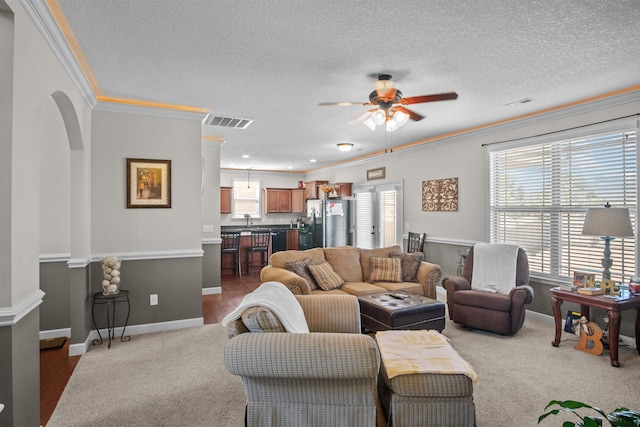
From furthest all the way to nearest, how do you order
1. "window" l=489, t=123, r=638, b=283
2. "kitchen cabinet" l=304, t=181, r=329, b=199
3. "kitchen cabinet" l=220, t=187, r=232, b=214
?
"kitchen cabinet" l=220, t=187, r=232, b=214
"kitchen cabinet" l=304, t=181, r=329, b=199
"window" l=489, t=123, r=638, b=283

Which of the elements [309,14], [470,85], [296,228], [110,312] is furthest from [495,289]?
[296,228]

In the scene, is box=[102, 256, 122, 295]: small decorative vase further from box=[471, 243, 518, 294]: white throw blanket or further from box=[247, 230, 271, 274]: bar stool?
box=[247, 230, 271, 274]: bar stool

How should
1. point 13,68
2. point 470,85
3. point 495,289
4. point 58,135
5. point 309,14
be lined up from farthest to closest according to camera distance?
point 495,289
point 58,135
point 470,85
point 309,14
point 13,68

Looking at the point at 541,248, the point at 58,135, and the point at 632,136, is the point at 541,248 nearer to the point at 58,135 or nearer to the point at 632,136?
the point at 632,136

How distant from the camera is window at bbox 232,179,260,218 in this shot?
10.4m

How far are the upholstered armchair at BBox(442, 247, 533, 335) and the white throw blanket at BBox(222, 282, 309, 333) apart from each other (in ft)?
8.18

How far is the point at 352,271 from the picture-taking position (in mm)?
4812

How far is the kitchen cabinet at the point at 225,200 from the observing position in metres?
10.1

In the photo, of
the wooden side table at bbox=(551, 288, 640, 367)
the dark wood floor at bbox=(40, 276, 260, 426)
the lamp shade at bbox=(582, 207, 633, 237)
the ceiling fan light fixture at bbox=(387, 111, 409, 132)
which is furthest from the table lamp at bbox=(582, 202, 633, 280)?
the dark wood floor at bbox=(40, 276, 260, 426)

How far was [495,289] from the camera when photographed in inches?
174

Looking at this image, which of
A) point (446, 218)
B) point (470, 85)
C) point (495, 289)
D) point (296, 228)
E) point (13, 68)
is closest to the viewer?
point (13, 68)

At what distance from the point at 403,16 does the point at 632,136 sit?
3.08m

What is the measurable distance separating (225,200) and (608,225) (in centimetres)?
848

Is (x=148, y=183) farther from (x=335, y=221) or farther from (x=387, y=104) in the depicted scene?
(x=335, y=221)
